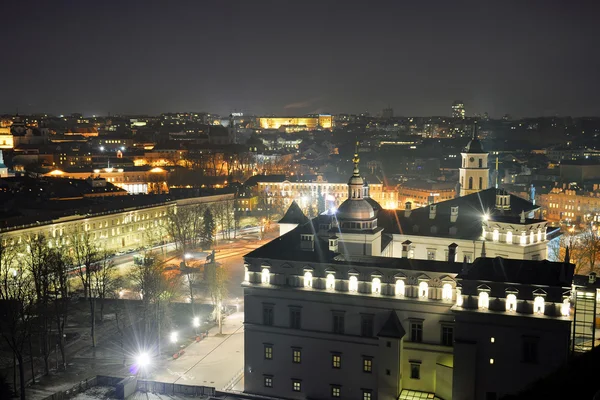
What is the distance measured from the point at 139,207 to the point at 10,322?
113ft

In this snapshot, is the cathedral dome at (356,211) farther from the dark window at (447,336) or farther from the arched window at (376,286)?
the dark window at (447,336)

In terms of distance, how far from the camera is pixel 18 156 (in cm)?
10169

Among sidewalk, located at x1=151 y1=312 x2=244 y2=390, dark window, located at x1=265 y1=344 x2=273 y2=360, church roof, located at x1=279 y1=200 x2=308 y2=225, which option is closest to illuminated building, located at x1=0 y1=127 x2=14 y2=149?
church roof, located at x1=279 y1=200 x2=308 y2=225

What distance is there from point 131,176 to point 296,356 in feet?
223

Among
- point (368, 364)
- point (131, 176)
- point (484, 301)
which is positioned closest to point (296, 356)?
point (368, 364)

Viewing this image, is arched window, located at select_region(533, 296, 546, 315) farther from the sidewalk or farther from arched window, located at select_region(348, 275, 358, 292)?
the sidewalk

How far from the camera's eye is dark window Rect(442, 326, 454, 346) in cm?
2800

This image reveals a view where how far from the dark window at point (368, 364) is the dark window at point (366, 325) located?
38.2 inches

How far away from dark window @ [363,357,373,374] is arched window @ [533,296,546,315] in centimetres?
693

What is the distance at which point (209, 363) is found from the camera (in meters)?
33.1

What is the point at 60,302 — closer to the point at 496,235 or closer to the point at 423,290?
the point at 423,290

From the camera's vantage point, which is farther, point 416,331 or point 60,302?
point 60,302

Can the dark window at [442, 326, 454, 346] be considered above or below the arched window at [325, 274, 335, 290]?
below

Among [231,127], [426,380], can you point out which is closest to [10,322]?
[426,380]
